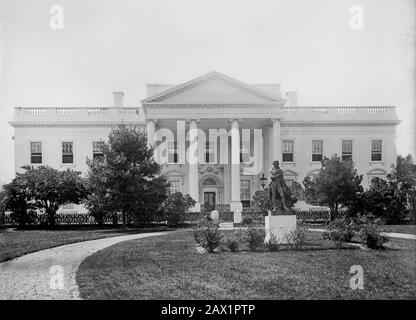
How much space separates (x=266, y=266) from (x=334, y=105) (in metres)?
34.2

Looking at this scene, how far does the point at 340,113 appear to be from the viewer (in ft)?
141

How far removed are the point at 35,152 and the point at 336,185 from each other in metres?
26.8

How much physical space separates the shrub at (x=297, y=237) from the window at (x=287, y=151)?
91.9 ft

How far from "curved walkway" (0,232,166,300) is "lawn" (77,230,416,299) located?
1.09 ft

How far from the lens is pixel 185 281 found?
9.89 meters

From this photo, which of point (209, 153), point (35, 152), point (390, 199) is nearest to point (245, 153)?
point (209, 153)

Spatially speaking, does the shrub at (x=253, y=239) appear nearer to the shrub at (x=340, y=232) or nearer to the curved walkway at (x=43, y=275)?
the shrub at (x=340, y=232)

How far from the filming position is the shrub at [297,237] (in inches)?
588

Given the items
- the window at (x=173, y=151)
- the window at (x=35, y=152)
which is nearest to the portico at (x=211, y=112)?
the window at (x=173, y=151)

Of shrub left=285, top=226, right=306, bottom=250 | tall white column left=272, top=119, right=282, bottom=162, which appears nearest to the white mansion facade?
tall white column left=272, top=119, right=282, bottom=162

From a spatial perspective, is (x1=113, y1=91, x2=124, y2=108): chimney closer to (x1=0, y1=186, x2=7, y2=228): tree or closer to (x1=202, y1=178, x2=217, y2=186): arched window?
(x1=202, y1=178, x2=217, y2=186): arched window

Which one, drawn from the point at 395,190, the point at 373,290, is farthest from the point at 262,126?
the point at 373,290

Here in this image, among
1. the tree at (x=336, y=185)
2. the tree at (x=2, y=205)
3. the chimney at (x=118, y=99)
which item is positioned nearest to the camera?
the tree at (x=2, y=205)
